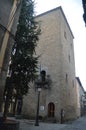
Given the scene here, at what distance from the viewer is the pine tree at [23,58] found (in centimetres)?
970

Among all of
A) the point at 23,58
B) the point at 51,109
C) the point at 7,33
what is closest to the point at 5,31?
the point at 7,33

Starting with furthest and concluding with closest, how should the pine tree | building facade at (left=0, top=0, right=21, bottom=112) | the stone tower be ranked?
the stone tower
the pine tree
building facade at (left=0, top=0, right=21, bottom=112)

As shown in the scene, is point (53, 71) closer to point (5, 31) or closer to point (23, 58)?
point (23, 58)

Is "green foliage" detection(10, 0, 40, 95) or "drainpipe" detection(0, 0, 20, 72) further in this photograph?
"green foliage" detection(10, 0, 40, 95)

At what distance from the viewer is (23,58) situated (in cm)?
990

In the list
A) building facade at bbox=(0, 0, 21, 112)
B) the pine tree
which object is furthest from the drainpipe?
the pine tree

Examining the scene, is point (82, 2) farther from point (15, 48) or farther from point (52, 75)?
point (52, 75)

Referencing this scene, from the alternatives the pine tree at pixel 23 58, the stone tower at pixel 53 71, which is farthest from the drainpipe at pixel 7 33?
the stone tower at pixel 53 71

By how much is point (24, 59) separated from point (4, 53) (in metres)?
5.11

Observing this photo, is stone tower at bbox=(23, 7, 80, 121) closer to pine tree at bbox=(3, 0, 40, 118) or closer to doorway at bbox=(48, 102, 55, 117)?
doorway at bbox=(48, 102, 55, 117)

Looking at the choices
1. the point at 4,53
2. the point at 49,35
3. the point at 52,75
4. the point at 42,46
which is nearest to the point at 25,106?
the point at 52,75

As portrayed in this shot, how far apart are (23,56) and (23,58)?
0.14 meters

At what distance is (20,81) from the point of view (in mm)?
9750

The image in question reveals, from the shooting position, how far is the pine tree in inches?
382
